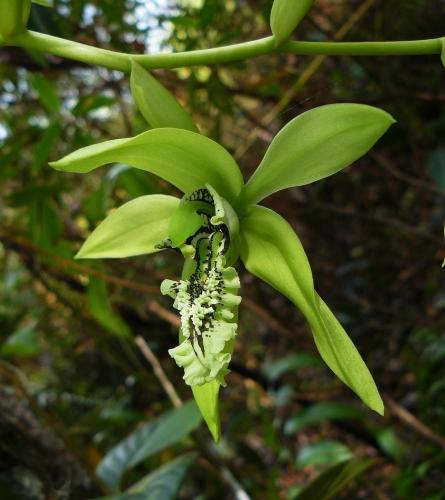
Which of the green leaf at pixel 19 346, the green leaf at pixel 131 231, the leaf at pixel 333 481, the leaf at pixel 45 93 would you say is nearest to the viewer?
the green leaf at pixel 131 231

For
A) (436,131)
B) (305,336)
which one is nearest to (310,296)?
(305,336)

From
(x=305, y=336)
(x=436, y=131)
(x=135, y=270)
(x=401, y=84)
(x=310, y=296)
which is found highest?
(x=310, y=296)

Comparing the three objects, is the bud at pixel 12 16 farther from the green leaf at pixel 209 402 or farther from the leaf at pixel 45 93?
the leaf at pixel 45 93

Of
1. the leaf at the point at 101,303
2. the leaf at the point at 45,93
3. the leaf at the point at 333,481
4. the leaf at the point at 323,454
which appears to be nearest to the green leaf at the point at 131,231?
the leaf at the point at 101,303

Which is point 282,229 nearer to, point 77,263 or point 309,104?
point 77,263

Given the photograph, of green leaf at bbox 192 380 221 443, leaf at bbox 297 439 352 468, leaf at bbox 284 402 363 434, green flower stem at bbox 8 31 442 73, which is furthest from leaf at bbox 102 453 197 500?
green flower stem at bbox 8 31 442 73
